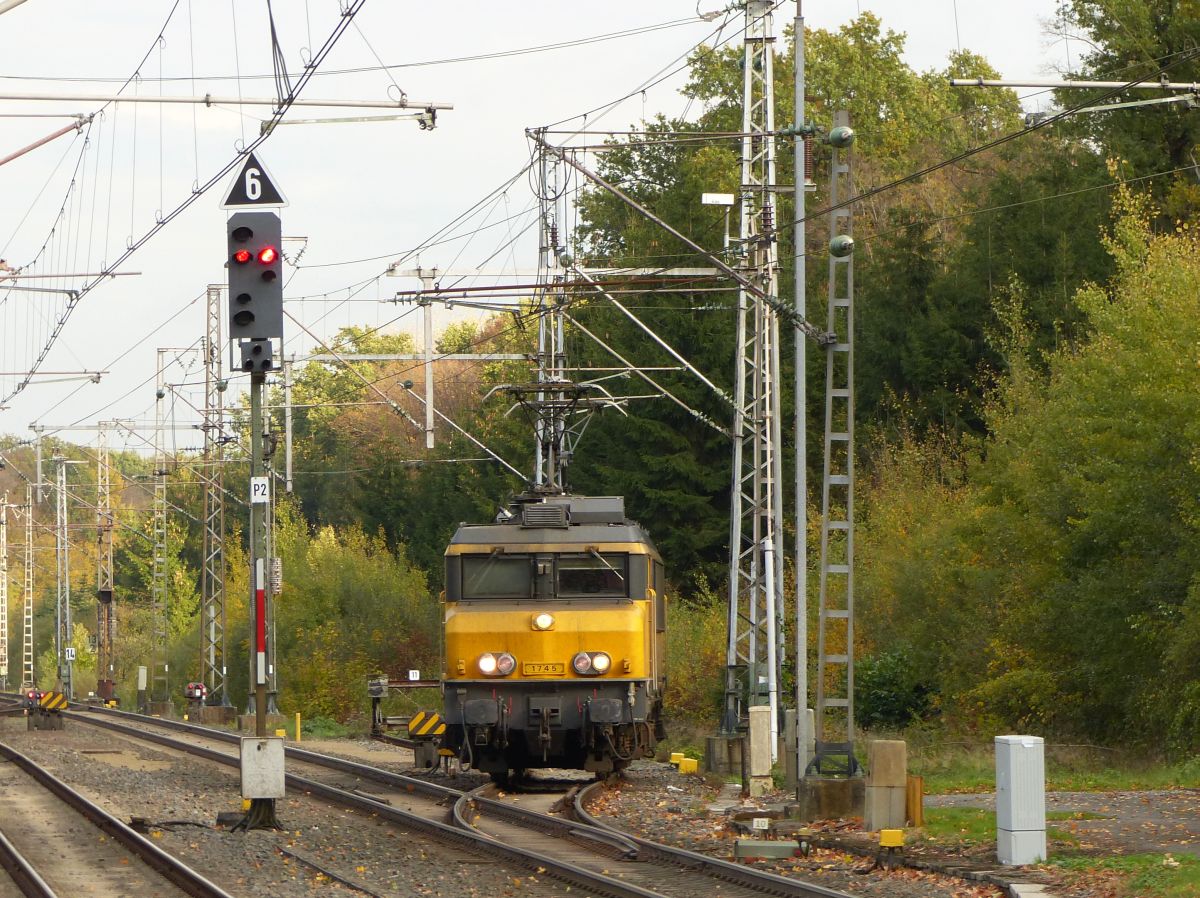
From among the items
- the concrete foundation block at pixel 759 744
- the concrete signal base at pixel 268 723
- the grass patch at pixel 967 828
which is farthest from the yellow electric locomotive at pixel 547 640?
the concrete signal base at pixel 268 723

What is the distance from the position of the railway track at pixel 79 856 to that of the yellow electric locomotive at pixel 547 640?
187 inches

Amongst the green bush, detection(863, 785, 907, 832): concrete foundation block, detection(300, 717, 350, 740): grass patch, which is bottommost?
detection(300, 717, 350, 740): grass patch

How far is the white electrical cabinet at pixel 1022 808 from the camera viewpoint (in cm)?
1468

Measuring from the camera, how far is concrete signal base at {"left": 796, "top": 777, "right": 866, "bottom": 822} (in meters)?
18.8

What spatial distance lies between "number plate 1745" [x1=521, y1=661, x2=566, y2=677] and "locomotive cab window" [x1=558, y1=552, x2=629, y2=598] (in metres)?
0.95

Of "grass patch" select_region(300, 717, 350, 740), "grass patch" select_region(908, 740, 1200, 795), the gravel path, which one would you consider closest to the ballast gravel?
the gravel path

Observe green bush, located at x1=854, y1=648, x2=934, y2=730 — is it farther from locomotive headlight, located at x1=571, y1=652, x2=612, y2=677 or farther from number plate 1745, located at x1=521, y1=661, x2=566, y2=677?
number plate 1745, located at x1=521, y1=661, x2=566, y2=677

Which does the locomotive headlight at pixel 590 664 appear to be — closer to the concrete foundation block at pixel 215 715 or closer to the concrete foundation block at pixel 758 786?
the concrete foundation block at pixel 758 786

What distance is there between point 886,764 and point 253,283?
26.1 ft

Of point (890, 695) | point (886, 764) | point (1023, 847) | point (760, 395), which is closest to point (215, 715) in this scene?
A: point (890, 695)

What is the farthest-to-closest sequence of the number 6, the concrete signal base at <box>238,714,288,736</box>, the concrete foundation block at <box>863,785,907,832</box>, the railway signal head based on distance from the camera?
the concrete signal base at <box>238,714,288,736</box>
the number 6
the railway signal head
the concrete foundation block at <box>863,785,907,832</box>

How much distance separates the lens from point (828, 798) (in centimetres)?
1880

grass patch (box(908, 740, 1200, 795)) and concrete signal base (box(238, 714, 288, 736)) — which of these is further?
concrete signal base (box(238, 714, 288, 736))

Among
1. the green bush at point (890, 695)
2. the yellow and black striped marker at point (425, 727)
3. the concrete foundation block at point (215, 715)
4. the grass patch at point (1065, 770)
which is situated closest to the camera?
the grass patch at point (1065, 770)
